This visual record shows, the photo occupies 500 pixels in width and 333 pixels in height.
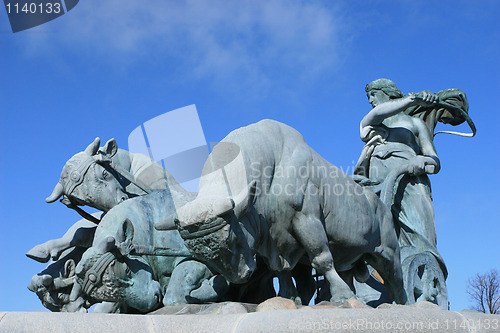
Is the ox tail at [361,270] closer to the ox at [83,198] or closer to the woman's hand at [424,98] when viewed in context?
the ox at [83,198]

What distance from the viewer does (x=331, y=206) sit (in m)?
5.51

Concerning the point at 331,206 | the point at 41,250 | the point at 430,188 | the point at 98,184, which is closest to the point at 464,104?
the point at 430,188

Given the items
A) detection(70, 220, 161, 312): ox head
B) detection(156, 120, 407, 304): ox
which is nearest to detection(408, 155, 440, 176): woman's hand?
detection(156, 120, 407, 304): ox

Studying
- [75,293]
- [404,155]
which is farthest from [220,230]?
[404,155]

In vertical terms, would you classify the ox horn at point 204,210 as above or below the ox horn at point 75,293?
above

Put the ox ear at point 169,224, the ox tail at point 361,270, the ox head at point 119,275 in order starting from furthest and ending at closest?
1. the ox tail at point 361,270
2. the ox head at point 119,275
3. the ox ear at point 169,224

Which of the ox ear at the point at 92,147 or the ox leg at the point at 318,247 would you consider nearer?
the ox leg at the point at 318,247

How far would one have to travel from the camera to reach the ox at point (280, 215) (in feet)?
14.8

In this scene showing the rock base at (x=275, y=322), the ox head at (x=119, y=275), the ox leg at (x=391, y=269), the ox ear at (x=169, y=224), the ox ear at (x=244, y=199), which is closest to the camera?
the rock base at (x=275, y=322)

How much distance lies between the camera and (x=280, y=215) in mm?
5082

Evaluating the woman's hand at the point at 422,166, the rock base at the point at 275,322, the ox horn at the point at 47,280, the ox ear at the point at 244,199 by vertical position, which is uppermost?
the woman's hand at the point at 422,166

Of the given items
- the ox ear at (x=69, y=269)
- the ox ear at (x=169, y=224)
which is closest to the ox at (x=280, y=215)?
the ox ear at (x=169, y=224)

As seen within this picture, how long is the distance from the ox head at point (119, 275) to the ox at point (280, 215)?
2.03ft

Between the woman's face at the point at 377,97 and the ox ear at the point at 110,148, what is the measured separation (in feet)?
11.3
